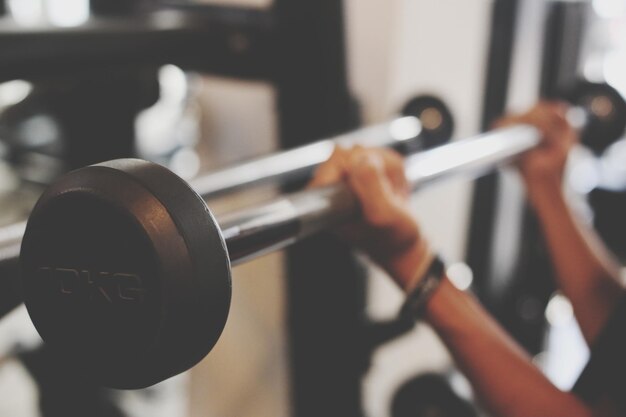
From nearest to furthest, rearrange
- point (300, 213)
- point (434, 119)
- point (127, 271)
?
1. point (127, 271)
2. point (300, 213)
3. point (434, 119)

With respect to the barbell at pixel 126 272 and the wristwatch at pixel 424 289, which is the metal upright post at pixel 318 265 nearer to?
the wristwatch at pixel 424 289

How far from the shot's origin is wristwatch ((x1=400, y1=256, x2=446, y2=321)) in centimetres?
60

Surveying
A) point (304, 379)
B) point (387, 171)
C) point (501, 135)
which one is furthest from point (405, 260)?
point (304, 379)

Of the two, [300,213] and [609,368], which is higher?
[300,213]

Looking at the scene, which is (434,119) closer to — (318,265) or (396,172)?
(318,265)

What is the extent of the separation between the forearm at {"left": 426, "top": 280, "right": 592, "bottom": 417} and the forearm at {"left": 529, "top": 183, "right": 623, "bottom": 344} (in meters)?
0.22

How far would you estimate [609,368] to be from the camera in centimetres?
59

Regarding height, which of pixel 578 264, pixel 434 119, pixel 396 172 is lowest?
pixel 578 264

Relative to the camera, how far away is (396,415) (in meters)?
0.87

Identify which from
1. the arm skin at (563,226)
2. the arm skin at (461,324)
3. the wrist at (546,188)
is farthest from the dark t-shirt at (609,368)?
the wrist at (546,188)

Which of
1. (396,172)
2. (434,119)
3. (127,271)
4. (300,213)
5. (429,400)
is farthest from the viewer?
(434,119)

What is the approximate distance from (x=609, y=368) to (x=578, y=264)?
0.32 m

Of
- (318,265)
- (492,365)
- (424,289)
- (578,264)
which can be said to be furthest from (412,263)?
(578,264)

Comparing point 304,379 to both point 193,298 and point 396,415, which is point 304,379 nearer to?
point 396,415
